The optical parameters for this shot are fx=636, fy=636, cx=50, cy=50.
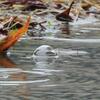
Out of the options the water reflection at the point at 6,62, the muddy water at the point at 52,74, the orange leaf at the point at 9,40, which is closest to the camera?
the muddy water at the point at 52,74

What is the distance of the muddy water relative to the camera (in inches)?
122

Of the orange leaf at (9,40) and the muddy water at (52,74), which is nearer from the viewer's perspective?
the muddy water at (52,74)

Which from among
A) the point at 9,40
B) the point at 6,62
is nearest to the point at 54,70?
the point at 6,62

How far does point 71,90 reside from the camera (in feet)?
10.6

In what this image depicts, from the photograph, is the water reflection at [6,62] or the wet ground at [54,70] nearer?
the wet ground at [54,70]

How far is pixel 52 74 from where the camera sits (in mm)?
3729

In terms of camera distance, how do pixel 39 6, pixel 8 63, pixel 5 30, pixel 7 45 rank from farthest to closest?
pixel 39 6, pixel 5 30, pixel 7 45, pixel 8 63

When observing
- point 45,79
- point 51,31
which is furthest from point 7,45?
point 51,31

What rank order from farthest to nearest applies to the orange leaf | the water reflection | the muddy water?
the orange leaf < the water reflection < the muddy water

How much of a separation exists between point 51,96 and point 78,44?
7.96 feet

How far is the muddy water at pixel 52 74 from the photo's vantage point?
3.10 meters

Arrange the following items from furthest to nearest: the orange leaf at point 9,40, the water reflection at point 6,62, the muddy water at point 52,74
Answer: the orange leaf at point 9,40, the water reflection at point 6,62, the muddy water at point 52,74

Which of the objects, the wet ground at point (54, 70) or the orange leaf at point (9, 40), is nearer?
the wet ground at point (54, 70)

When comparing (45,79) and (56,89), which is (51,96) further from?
(45,79)
